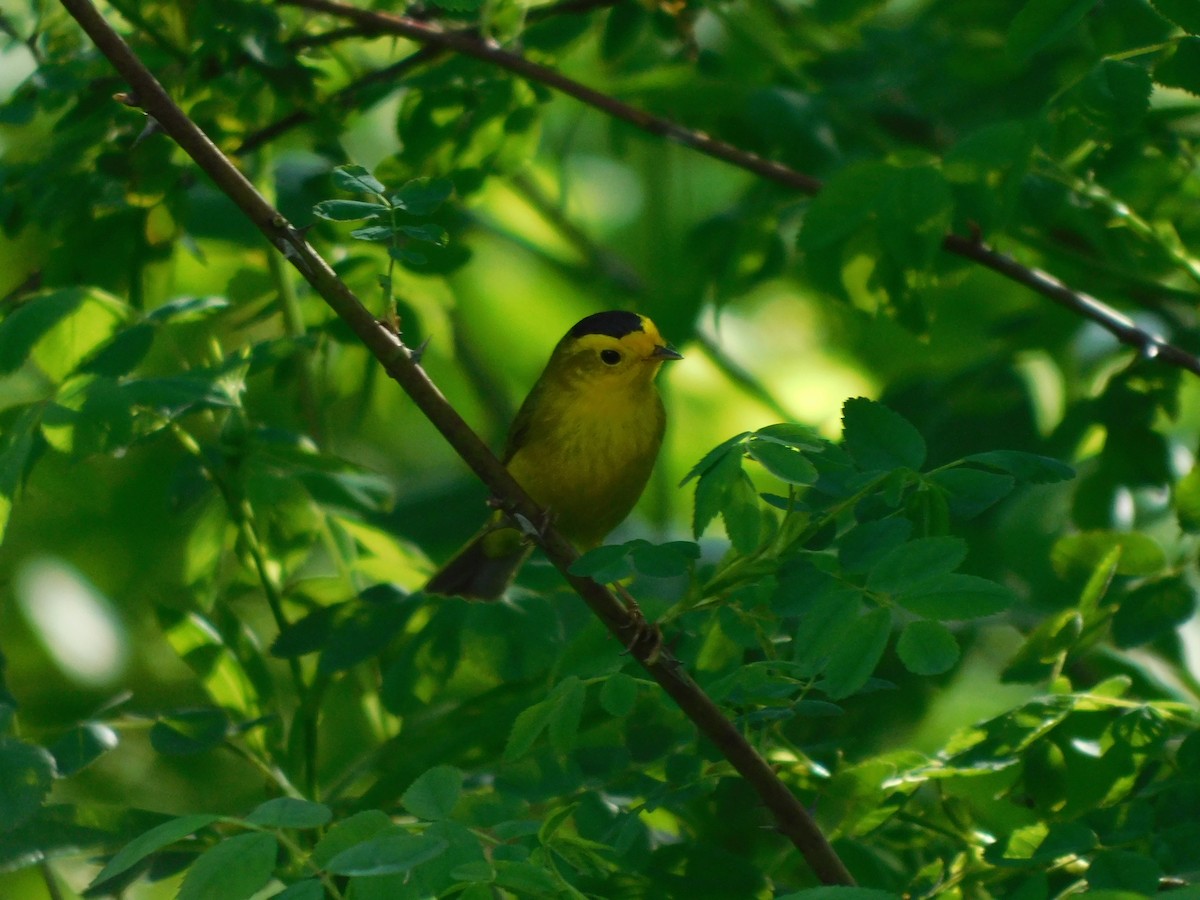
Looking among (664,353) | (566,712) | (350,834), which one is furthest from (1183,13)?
(664,353)

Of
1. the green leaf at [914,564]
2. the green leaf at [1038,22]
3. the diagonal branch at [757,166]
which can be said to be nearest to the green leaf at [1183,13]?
the green leaf at [1038,22]

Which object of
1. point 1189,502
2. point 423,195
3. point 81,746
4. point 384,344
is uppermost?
point 423,195

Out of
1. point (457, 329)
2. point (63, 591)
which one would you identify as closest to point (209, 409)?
point (63, 591)

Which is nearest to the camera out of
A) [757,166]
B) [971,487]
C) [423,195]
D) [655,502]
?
[971,487]

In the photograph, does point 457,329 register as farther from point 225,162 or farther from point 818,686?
point 818,686

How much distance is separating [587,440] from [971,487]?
1902 millimetres

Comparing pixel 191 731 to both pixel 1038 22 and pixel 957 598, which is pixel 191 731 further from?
pixel 1038 22

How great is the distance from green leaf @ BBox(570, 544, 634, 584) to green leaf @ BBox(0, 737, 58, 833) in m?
0.83

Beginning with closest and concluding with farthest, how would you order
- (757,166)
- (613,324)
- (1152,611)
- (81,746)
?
(81,746) → (1152,611) → (757,166) → (613,324)

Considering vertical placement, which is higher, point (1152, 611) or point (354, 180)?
point (354, 180)

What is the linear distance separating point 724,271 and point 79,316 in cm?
147

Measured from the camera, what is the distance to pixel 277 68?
116 inches

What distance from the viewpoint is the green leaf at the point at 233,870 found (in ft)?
5.56

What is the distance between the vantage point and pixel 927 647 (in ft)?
6.10
